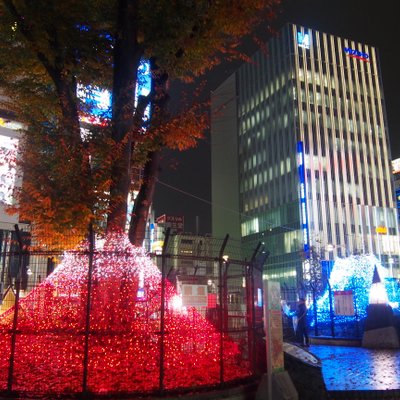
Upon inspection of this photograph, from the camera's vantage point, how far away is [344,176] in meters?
80.9

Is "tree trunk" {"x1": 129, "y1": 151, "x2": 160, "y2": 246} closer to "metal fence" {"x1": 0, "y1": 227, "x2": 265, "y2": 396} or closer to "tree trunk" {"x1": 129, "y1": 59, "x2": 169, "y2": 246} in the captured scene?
"tree trunk" {"x1": 129, "y1": 59, "x2": 169, "y2": 246}

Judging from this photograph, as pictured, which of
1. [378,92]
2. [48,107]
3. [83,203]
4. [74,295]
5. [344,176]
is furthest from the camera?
[378,92]

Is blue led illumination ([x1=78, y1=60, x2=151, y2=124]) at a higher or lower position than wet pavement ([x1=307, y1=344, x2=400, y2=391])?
higher

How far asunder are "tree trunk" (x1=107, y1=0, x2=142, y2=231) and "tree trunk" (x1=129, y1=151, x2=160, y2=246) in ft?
1.97

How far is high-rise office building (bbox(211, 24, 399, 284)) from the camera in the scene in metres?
76.8

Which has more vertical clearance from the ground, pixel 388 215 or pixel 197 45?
pixel 388 215

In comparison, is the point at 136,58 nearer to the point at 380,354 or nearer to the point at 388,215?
the point at 380,354

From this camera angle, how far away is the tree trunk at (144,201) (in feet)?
34.8

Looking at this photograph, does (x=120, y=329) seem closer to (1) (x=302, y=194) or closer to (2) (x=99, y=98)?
(2) (x=99, y=98)

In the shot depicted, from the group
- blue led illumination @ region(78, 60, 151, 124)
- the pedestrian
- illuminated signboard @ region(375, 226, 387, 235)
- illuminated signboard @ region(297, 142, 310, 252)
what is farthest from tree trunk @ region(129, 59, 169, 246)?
illuminated signboard @ region(375, 226, 387, 235)

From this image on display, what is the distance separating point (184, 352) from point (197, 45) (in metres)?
6.91

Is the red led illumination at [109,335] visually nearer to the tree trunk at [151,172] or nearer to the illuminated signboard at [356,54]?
the tree trunk at [151,172]

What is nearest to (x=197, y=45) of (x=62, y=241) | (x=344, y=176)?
(x=62, y=241)

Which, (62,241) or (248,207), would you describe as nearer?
(62,241)
